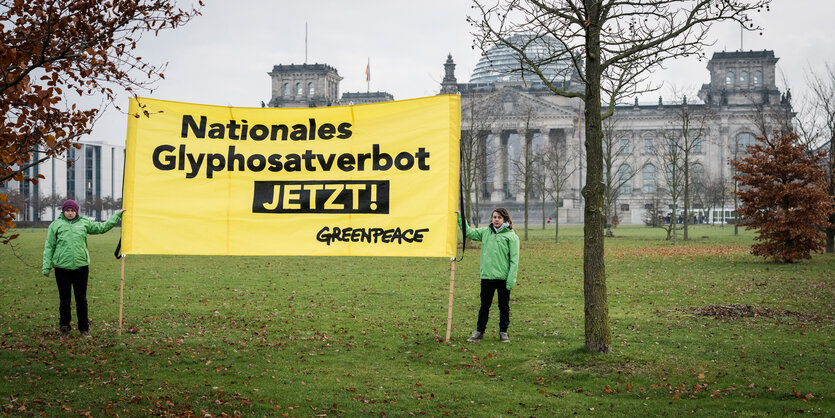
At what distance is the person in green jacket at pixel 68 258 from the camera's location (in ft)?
41.6

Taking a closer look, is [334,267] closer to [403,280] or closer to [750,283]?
[403,280]

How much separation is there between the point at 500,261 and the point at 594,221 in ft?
6.59

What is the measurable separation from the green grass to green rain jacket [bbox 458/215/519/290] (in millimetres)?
1124

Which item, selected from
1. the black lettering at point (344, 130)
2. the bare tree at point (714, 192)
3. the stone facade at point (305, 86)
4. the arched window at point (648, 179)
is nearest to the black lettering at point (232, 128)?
the black lettering at point (344, 130)

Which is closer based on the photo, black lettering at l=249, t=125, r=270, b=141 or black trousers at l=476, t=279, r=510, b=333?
black lettering at l=249, t=125, r=270, b=141

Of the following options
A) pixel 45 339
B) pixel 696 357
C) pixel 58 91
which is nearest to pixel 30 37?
pixel 58 91

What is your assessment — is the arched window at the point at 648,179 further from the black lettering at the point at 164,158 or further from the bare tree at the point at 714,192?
the black lettering at the point at 164,158

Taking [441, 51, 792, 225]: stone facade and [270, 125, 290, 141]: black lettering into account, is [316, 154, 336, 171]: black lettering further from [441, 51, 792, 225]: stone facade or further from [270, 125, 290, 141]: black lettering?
[441, 51, 792, 225]: stone facade

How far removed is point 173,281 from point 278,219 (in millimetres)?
11638

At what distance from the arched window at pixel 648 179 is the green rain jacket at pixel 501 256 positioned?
4924 inches

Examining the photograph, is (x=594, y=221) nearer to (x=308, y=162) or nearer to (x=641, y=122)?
(x=308, y=162)

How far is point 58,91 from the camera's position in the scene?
9070 mm

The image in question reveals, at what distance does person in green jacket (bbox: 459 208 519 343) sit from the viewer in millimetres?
12578

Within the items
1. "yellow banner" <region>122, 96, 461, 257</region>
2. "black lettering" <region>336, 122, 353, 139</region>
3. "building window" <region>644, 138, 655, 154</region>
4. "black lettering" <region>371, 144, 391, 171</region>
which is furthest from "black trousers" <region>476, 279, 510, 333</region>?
"building window" <region>644, 138, 655, 154</region>
